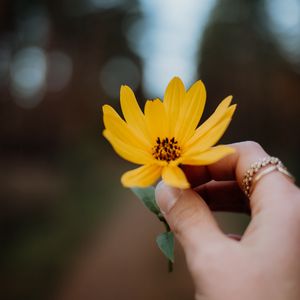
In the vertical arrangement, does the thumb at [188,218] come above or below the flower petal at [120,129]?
below

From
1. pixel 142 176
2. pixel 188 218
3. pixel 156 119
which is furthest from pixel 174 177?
pixel 156 119

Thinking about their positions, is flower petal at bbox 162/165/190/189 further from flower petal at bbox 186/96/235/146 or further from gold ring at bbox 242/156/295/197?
gold ring at bbox 242/156/295/197

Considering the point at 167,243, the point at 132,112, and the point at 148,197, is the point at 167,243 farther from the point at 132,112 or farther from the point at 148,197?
the point at 132,112

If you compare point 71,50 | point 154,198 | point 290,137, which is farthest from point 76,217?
point 71,50

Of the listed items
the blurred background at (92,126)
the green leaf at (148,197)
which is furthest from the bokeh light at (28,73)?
the green leaf at (148,197)

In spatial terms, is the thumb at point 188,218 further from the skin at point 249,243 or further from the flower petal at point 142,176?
the flower petal at point 142,176

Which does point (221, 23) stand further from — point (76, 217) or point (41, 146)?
point (76, 217)

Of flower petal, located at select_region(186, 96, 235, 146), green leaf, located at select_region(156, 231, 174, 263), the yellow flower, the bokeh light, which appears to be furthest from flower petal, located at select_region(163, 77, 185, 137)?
the bokeh light
